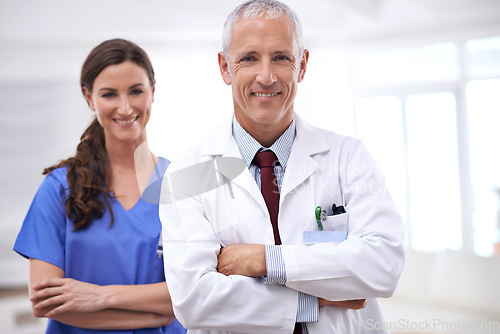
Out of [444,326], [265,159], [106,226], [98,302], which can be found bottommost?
[444,326]

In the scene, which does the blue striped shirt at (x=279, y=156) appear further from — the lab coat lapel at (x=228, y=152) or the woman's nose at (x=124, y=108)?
the woman's nose at (x=124, y=108)

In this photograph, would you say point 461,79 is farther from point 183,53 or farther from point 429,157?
point 183,53

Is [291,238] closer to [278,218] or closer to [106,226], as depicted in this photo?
[278,218]

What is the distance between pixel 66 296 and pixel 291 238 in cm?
67

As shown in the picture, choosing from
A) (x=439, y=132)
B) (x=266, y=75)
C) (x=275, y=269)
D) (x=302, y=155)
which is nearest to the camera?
(x=275, y=269)

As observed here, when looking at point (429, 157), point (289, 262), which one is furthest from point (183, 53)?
point (429, 157)

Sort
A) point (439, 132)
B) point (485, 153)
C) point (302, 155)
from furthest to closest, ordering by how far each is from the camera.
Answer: point (439, 132), point (485, 153), point (302, 155)

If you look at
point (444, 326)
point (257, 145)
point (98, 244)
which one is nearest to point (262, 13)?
point (257, 145)

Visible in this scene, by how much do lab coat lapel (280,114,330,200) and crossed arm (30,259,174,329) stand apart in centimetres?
48

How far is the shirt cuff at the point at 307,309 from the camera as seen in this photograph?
112 centimetres

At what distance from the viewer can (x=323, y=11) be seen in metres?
2.08

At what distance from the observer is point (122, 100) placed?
148 centimetres

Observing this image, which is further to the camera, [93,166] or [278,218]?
[93,166]

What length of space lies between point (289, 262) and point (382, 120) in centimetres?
163
